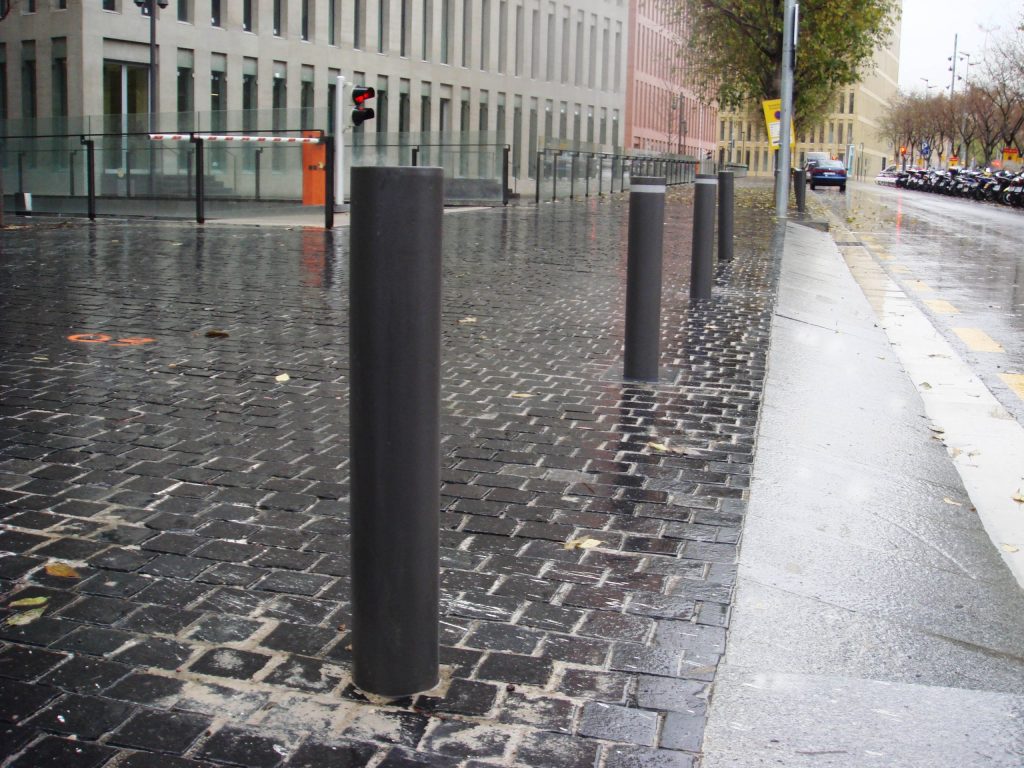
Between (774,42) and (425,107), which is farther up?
(774,42)

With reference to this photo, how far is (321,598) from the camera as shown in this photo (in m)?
3.59

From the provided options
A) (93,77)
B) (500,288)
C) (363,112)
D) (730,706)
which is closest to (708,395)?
(730,706)

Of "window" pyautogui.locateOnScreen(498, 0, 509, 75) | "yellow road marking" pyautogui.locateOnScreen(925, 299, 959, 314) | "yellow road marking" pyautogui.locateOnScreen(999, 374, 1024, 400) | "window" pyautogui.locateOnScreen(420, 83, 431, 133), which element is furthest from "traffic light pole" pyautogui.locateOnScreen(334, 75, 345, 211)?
"window" pyautogui.locateOnScreen(498, 0, 509, 75)

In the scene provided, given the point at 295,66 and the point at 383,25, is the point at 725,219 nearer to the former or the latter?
the point at 295,66

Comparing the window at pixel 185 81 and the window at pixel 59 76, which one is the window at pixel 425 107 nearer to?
the window at pixel 185 81

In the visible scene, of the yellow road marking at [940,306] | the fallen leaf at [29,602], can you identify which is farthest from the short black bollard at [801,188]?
the fallen leaf at [29,602]

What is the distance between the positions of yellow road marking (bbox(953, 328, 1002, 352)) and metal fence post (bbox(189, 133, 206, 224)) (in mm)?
15343

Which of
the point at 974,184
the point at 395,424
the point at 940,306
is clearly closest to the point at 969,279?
the point at 940,306

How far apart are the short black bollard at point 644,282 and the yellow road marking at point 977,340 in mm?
3868

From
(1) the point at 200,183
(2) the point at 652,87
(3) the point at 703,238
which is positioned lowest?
(3) the point at 703,238

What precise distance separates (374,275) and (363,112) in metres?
23.3

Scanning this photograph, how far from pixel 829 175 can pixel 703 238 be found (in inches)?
2121

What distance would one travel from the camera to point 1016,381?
27.5 ft

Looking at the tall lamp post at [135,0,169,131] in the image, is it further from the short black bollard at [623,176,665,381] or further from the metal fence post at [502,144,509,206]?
the short black bollard at [623,176,665,381]
